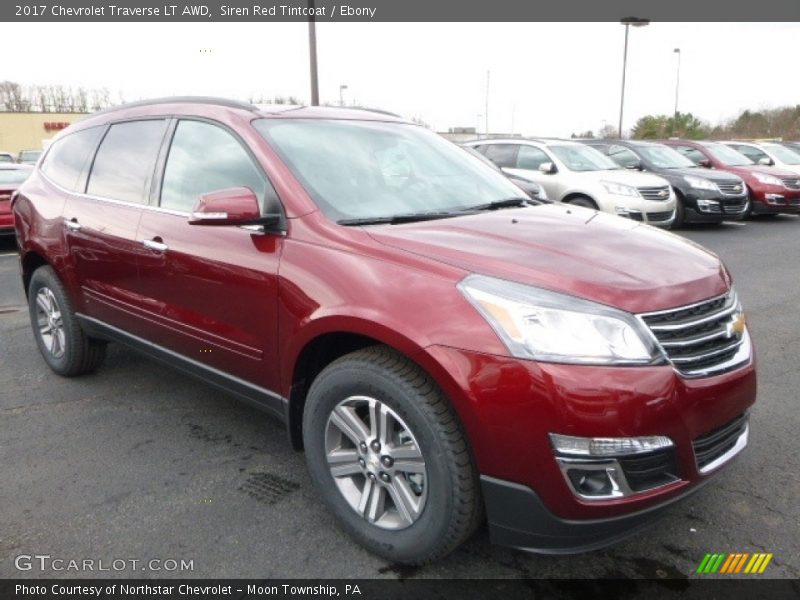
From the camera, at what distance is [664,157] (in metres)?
13.4

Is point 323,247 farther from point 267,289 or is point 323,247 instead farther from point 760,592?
point 760,592

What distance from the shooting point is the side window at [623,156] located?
12946 millimetres

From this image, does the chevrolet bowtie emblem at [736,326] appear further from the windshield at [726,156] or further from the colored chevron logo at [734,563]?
the windshield at [726,156]

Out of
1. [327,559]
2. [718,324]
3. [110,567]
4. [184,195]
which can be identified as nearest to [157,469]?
[110,567]

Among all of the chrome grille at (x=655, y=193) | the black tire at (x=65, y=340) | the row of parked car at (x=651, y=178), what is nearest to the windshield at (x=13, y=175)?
the black tire at (x=65, y=340)

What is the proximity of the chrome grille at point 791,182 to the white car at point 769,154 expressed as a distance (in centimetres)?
221

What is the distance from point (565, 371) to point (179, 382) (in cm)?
317

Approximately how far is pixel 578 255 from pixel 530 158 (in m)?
9.50

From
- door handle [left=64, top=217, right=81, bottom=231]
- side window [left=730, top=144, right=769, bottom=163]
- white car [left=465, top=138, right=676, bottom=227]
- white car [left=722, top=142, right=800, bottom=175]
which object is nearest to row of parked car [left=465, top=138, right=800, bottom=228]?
white car [left=465, top=138, right=676, bottom=227]

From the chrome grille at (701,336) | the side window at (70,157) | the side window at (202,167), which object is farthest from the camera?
the side window at (70,157)

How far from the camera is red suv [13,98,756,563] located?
6.77 feet

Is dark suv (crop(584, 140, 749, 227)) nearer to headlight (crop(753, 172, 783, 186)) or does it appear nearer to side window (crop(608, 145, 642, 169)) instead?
side window (crop(608, 145, 642, 169))

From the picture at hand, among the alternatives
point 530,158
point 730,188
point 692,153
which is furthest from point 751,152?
point 530,158

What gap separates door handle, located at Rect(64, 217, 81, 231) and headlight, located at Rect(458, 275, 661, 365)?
2912 mm
